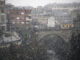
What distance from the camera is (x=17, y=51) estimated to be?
6.24 feet

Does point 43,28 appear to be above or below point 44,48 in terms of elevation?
above

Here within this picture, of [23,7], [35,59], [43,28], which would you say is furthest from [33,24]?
[35,59]

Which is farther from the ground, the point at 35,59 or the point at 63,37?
the point at 63,37

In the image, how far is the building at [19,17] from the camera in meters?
1.89

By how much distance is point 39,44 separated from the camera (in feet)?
6.46

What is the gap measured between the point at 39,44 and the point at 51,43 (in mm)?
196

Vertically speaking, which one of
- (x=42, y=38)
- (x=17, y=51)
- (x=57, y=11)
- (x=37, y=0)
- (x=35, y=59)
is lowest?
(x=35, y=59)

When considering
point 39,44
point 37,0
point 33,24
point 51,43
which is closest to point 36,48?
point 39,44

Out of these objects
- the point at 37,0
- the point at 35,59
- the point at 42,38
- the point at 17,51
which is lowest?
the point at 35,59

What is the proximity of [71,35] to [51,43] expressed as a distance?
35 centimetres

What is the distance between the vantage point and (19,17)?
75.3 inches

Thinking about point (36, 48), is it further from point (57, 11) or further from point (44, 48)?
point (57, 11)

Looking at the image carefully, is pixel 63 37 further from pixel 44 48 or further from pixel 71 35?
pixel 44 48

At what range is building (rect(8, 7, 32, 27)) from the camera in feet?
6.20
